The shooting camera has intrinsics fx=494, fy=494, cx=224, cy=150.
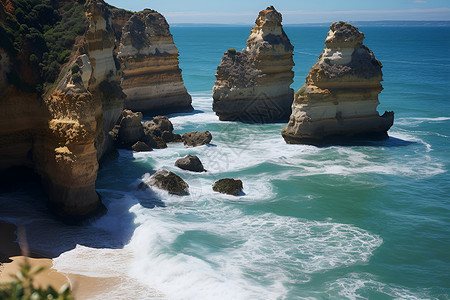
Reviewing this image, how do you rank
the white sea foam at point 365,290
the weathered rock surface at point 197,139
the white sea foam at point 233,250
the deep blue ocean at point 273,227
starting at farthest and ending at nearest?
the weathered rock surface at point 197,139 → the deep blue ocean at point 273,227 → the white sea foam at point 233,250 → the white sea foam at point 365,290

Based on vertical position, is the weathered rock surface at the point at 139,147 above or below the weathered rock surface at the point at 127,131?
below

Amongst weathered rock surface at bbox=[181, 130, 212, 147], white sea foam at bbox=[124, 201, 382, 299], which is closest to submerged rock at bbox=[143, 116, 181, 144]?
weathered rock surface at bbox=[181, 130, 212, 147]

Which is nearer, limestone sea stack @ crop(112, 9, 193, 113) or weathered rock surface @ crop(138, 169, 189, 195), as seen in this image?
weathered rock surface @ crop(138, 169, 189, 195)

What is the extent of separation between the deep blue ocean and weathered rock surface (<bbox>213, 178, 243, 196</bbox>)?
32 centimetres

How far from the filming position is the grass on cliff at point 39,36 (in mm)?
18875

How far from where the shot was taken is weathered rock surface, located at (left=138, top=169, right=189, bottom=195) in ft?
69.6

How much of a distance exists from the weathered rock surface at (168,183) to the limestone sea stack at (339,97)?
411 inches

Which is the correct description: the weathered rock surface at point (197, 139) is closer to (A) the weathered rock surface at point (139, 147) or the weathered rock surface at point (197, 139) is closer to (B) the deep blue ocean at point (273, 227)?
(B) the deep blue ocean at point (273, 227)

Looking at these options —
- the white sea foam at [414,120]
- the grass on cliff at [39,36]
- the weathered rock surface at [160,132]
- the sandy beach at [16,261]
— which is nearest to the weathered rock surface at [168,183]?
the grass on cliff at [39,36]

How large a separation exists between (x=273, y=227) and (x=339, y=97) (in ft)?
45.4

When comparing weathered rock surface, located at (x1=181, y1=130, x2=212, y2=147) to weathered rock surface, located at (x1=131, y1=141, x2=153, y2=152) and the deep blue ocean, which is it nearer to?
the deep blue ocean

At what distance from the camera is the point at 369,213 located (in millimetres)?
19406

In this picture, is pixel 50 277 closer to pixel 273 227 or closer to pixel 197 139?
pixel 273 227

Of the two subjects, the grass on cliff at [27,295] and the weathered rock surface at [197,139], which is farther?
the weathered rock surface at [197,139]
